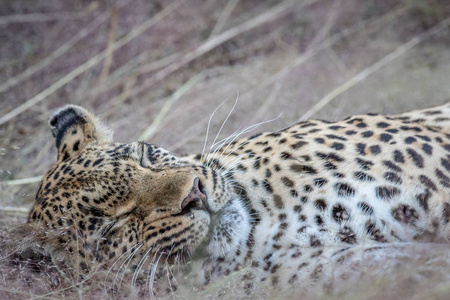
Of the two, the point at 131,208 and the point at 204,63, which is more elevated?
the point at 204,63

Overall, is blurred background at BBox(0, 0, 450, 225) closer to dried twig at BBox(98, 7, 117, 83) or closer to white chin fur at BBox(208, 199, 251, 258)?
dried twig at BBox(98, 7, 117, 83)

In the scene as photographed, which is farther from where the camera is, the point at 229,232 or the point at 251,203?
the point at 251,203

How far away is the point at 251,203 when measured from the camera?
3.86 meters

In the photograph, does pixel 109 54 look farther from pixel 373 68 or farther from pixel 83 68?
pixel 373 68

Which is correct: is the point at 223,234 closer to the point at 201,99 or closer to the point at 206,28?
the point at 201,99

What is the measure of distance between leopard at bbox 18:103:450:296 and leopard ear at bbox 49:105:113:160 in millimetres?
11

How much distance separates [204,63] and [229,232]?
4742mm

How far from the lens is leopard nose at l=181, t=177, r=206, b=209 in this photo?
334cm

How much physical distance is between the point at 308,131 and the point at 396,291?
5.95 feet

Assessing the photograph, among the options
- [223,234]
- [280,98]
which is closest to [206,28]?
[280,98]

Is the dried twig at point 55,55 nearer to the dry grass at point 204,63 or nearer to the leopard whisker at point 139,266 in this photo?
the dry grass at point 204,63

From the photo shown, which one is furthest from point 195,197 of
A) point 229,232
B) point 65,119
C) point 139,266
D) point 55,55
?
point 55,55

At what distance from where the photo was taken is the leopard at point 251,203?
11.3ft

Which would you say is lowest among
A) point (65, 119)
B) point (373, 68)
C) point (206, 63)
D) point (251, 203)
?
point (251, 203)
